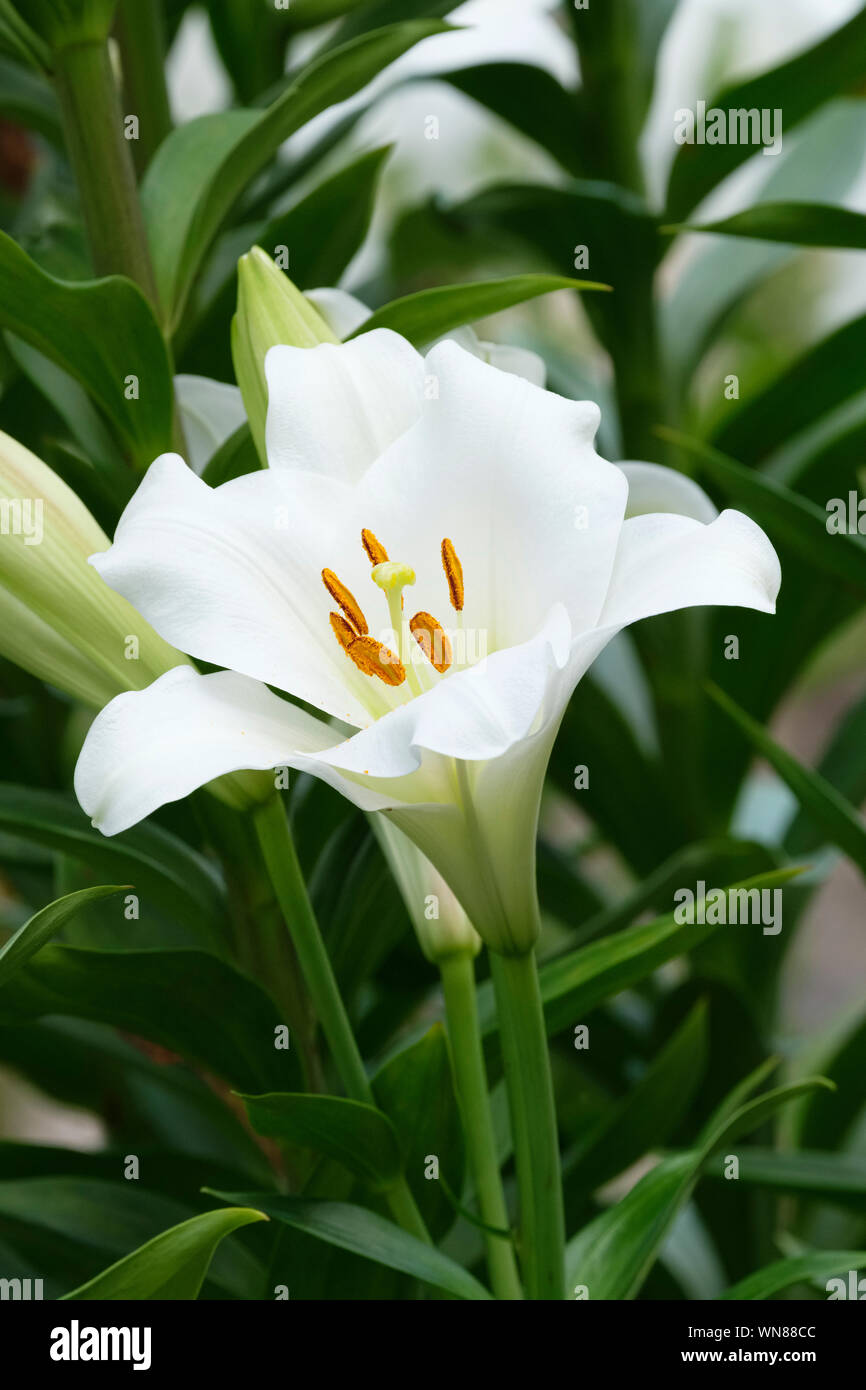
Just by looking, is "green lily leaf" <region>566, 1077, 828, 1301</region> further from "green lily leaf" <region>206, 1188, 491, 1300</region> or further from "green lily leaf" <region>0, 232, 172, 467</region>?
"green lily leaf" <region>0, 232, 172, 467</region>

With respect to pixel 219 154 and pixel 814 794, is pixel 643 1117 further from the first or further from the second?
pixel 219 154

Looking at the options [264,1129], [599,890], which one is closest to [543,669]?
[264,1129]

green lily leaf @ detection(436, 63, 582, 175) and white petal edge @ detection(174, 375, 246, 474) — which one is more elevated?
green lily leaf @ detection(436, 63, 582, 175)

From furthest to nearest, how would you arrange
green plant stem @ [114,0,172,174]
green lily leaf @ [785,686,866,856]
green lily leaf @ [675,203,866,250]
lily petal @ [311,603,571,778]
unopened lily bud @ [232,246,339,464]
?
green lily leaf @ [785,686,866,856] < green plant stem @ [114,0,172,174] < green lily leaf @ [675,203,866,250] < unopened lily bud @ [232,246,339,464] < lily petal @ [311,603,571,778]

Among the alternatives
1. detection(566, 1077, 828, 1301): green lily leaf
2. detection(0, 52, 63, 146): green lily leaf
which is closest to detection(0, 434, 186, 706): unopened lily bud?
detection(566, 1077, 828, 1301): green lily leaf

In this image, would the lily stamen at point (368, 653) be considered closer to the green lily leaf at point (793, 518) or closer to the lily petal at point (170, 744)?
the lily petal at point (170, 744)

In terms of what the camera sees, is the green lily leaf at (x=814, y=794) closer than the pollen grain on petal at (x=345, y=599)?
No

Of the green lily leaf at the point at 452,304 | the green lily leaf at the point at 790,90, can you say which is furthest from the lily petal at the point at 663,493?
the green lily leaf at the point at 790,90
